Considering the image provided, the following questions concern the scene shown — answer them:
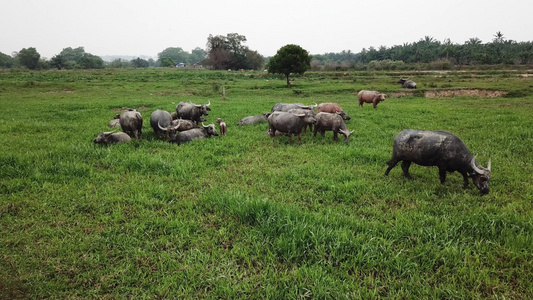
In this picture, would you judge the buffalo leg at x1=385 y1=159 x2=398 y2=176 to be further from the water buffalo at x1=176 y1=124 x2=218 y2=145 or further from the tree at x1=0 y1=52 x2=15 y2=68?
the tree at x1=0 y1=52 x2=15 y2=68

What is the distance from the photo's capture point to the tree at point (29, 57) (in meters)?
68.8

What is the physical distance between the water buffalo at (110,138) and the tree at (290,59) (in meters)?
24.4

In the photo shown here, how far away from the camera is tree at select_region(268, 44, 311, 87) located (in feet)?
102

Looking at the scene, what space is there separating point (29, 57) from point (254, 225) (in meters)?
91.1

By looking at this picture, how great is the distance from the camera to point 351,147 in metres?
8.47

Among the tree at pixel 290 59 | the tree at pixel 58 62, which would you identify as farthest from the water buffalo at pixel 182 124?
the tree at pixel 58 62

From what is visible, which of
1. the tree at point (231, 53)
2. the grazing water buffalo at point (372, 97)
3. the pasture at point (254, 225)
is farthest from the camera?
the tree at point (231, 53)

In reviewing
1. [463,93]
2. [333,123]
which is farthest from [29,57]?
[463,93]

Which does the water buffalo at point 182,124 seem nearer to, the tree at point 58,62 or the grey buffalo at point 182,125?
the grey buffalo at point 182,125

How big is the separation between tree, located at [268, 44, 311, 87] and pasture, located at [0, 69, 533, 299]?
81.7 ft

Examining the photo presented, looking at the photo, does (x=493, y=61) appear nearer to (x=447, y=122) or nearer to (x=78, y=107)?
(x=447, y=122)

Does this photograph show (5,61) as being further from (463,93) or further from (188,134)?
(463,93)

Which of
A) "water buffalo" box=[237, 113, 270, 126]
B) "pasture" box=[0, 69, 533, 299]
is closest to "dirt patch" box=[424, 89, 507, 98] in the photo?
"pasture" box=[0, 69, 533, 299]

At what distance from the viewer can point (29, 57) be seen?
68938 millimetres
